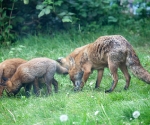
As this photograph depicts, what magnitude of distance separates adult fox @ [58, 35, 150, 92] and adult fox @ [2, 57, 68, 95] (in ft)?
2.01

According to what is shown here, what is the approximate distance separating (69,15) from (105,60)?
4.69 m

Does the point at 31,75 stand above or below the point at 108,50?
below

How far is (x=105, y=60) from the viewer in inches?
339

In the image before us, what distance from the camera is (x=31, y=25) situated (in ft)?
45.8

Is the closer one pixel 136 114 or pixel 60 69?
pixel 136 114

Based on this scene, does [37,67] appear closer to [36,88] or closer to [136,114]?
[36,88]

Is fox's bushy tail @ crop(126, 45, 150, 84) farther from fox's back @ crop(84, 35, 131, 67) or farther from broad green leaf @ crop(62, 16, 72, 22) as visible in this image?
broad green leaf @ crop(62, 16, 72, 22)

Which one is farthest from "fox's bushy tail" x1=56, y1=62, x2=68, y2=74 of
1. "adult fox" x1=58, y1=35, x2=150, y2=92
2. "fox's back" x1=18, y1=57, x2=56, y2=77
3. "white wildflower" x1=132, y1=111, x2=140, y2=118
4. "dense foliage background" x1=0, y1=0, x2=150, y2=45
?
"dense foliage background" x1=0, y1=0, x2=150, y2=45

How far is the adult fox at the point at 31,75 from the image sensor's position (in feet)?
28.1

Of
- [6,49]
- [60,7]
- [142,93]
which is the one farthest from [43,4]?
[142,93]

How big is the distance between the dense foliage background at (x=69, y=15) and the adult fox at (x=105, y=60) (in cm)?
405

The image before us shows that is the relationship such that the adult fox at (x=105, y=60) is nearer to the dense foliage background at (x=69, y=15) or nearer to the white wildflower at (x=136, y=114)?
the white wildflower at (x=136, y=114)

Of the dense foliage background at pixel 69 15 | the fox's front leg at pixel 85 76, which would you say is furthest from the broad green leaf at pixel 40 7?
the fox's front leg at pixel 85 76

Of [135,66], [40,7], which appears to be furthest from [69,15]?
[135,66]
